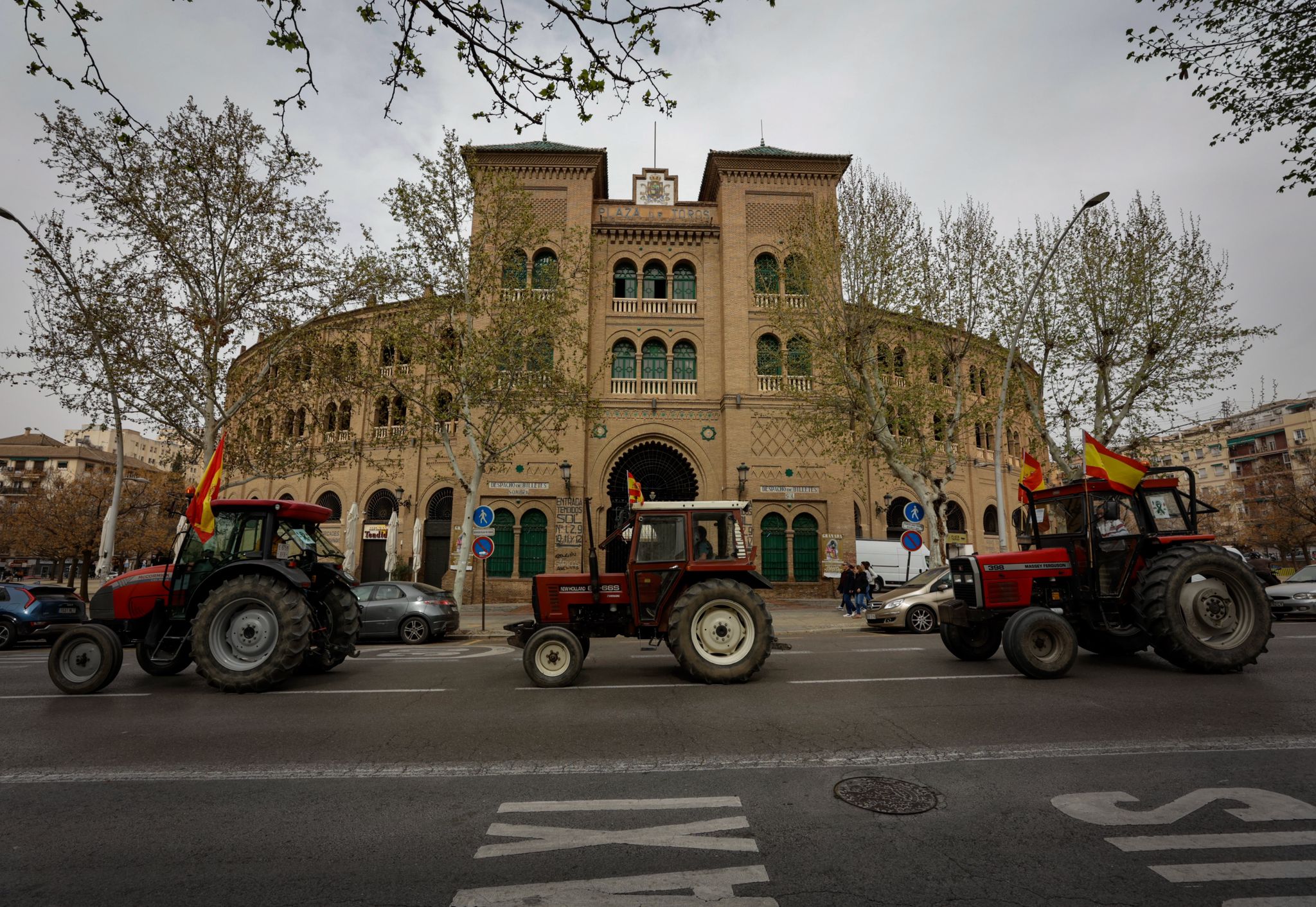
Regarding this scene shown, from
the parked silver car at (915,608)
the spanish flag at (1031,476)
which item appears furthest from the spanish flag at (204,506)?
the parked silver car at (915,608)

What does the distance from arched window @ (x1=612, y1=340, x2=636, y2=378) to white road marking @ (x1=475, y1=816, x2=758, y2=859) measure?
2162cm

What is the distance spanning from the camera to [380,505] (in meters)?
26.0

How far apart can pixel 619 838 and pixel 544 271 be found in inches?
675

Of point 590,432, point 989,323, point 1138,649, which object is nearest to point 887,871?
point 1138,649

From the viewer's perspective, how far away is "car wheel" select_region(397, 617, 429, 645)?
538 inches

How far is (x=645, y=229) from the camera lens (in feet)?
83.7

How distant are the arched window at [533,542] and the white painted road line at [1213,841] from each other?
2088 cm

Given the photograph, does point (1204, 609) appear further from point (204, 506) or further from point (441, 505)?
point (441, 505)

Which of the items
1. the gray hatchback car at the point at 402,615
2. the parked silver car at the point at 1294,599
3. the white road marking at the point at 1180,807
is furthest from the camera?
the parked silver car at the point at 1294,599

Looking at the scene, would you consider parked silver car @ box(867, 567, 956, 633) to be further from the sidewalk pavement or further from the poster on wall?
the poster on wall

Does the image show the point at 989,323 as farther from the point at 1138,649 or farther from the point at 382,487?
the point at 382,487

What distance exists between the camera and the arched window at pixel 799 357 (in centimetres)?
1959

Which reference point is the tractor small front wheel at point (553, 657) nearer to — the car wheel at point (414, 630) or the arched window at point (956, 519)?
the car wheel at point (414, 630)

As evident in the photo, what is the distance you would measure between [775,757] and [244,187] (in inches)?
730
